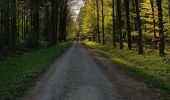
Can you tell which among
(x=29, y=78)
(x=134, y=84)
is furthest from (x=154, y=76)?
(x=29, y=78)

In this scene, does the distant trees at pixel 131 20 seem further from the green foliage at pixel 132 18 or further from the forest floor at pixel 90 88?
the forest floor at pixel 90 88

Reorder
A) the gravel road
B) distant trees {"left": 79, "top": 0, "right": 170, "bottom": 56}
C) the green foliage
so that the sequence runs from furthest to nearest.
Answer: the green foliage, distant trees {"left": 79, "top": 0, "right": 170, "bottom": 56}, the gravel road

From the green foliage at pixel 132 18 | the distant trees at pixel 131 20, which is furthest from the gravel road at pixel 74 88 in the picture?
the green foliage at pixel 132 18

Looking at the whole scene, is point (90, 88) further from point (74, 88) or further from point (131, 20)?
point (131, 20)

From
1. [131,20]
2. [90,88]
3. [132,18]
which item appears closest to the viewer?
[90,88]

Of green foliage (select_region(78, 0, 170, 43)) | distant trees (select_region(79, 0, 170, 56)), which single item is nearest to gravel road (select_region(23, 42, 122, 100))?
distant trees (select_region(79, 0, 170, 56))

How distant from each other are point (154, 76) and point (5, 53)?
1658 centimetres

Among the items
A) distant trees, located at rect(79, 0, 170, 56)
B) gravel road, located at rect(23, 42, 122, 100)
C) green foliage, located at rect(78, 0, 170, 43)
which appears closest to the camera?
gravel road, located at rect(23, 42, 122, 100)

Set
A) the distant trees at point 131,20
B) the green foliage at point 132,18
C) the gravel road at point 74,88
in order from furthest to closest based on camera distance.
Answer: the green foliage at point 132,18 → the distant trees at point 131,20 → the gravel road at point 74,88

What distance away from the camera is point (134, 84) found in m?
15.2

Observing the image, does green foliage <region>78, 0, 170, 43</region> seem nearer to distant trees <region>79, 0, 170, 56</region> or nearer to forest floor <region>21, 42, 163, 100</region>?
distant trees <region>79, 0, 170, 56</region>

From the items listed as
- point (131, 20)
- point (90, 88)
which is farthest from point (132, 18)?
point (90, 88)

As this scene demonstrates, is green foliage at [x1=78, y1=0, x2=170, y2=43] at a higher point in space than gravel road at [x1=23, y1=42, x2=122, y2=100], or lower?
higher

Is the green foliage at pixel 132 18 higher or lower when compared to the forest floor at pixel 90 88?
higher
